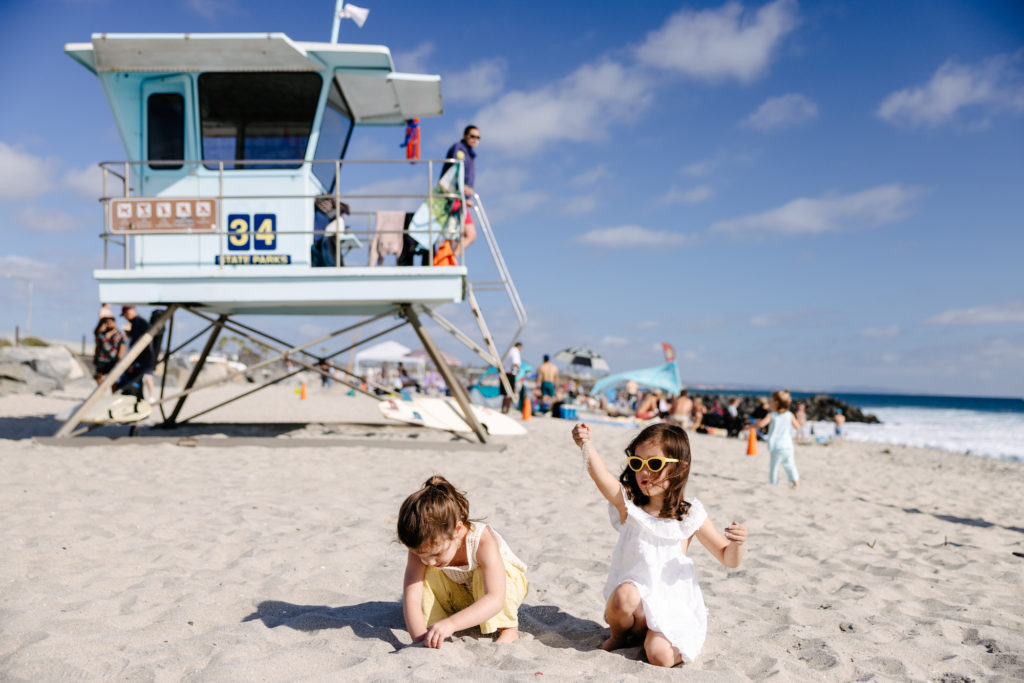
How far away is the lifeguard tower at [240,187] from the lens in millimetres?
8117

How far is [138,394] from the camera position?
945 cm

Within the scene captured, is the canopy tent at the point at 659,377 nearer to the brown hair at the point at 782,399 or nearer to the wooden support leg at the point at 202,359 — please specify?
the brown hair at the point at 782,399

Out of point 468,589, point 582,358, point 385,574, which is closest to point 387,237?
point 385,574

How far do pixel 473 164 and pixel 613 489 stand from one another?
22.2ft

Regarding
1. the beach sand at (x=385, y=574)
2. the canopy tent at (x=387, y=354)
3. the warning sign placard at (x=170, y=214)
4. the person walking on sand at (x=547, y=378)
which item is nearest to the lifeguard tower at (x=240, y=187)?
the warning sign placard at (x=170, y=214)

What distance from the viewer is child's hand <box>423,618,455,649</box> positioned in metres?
2.76

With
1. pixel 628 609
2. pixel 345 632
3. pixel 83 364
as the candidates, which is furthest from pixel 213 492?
pixel 83 364

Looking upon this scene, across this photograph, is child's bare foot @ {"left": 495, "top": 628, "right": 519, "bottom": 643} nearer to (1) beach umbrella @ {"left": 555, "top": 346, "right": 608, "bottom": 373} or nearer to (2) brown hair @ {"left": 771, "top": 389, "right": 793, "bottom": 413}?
(2) brown hair @ {"left": 771, "top": 389, "right": 793, "bottom": 413}

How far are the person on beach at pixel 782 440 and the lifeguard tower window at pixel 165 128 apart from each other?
8156 mm

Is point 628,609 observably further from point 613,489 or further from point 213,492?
point 213,492

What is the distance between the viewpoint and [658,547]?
2842mm

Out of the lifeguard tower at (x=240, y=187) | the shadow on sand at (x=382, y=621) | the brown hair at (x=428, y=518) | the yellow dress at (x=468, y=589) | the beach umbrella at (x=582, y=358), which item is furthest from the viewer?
the beach umbrella at (x=582, y=358)

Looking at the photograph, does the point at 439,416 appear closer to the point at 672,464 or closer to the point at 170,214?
the point at 170,214

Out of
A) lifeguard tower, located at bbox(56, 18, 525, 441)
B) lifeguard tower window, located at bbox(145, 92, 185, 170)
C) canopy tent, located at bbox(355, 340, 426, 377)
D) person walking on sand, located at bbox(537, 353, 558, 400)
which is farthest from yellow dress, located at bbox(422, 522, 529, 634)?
canopy tent, located at bbox(355, 340, 426, 377)
